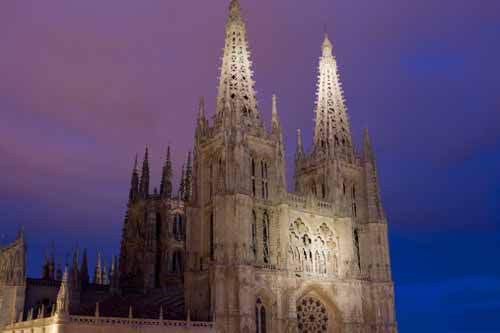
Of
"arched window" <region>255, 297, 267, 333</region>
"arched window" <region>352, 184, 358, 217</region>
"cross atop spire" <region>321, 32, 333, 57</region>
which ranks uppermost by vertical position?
"cross atop spire" <region>321, 32, 333, 57</region>

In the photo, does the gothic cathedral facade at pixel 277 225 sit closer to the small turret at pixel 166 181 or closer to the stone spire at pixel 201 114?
the stone spire at pixel 201 114

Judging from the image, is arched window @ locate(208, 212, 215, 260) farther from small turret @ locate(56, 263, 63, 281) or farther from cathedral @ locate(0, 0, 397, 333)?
small turret @ locate(56, 263, 63, 281)

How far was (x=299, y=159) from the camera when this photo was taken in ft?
216

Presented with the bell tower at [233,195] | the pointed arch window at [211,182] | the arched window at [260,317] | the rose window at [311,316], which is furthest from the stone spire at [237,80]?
the rose window at [311,316]

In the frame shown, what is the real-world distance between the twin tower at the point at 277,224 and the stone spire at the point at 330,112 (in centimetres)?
13

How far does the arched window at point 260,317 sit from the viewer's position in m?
49.2

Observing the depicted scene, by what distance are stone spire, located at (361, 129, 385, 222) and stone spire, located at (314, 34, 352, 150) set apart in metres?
2.16

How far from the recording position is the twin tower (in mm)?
49156

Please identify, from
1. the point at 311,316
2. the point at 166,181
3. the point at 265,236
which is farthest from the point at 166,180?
the point at 311,316

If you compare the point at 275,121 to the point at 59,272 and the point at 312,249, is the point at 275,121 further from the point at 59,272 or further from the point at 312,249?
the point at 59,272

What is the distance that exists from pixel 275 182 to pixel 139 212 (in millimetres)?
26733

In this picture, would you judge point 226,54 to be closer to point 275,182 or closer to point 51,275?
point 275,182

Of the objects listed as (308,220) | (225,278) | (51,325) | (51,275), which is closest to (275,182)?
(308,220)

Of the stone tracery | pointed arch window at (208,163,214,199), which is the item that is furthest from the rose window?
pointed arch window at (208,163,214,199)
